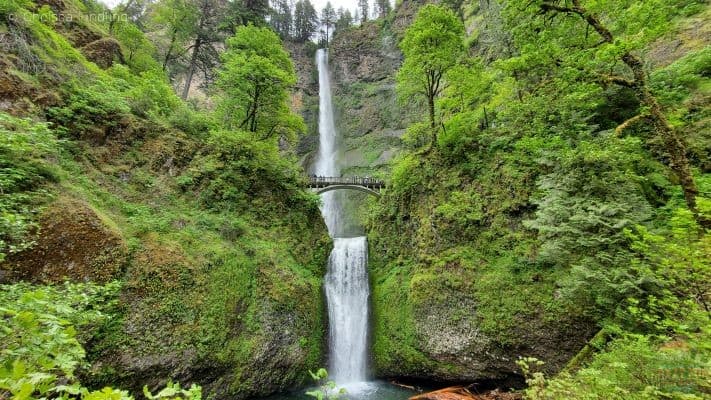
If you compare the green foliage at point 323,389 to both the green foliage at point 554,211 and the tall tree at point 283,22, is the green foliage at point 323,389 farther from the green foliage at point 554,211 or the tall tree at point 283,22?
the tall tree at point 283,22

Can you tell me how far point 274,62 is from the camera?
1438 cm

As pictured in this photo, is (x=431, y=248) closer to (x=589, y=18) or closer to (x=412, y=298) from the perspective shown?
(x=412, y=298)

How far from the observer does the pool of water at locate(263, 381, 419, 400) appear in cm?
996

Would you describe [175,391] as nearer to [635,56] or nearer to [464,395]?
[464,395]

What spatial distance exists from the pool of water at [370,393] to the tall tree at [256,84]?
11559 millimetres

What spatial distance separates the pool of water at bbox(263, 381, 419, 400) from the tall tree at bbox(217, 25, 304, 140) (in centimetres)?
1156

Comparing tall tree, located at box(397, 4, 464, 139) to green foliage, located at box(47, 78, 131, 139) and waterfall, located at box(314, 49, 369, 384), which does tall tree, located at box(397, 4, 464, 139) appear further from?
green foliage, located at box(47, 78, 131, 139)

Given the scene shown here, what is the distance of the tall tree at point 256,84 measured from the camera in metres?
12.9

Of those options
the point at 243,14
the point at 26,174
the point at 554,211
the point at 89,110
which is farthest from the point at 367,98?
the point at 26,174

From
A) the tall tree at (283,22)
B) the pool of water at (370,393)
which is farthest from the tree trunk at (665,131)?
the tall tree at (283,22)

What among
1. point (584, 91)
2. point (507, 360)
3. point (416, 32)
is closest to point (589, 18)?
point (584, 91)

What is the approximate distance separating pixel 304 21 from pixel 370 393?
49105 mm

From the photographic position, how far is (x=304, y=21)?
147 feet

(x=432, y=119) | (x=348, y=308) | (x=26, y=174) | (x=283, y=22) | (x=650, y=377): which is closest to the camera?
(x=650, y=377)
